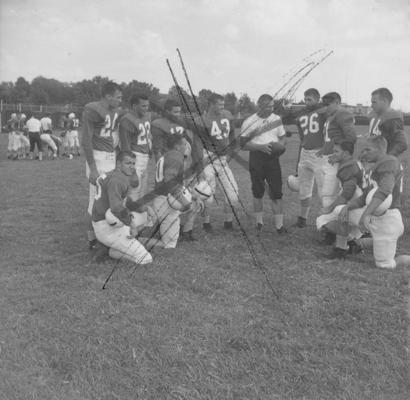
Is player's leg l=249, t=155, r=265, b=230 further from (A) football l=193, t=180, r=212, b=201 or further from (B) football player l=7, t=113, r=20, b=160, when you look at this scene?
(B) football player l=7, t=113, r=20, b=160

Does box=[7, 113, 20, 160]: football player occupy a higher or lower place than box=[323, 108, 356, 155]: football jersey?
lower

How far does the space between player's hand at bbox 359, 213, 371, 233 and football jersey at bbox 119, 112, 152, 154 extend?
3.07 meters

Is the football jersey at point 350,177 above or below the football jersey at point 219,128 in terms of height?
below

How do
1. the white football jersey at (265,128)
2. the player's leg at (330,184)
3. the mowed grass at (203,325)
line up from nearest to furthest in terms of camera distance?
the mowed grass at (203,325)
the player's leg at (330,184)
the white football jersey at (265,128)

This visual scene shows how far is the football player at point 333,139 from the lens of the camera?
18.7ft

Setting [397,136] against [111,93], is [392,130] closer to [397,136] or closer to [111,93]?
[397,136]

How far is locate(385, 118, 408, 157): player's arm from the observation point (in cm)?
535

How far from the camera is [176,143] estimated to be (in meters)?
5.63

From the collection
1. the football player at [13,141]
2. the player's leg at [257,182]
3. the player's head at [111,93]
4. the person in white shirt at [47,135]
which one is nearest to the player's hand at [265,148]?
the player's leg at [257,182]

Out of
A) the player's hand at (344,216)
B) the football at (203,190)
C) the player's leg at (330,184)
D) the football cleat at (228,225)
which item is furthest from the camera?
the football cleat at (228,225)

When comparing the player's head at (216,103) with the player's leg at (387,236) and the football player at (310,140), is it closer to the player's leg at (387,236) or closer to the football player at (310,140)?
the football player at (310,140)

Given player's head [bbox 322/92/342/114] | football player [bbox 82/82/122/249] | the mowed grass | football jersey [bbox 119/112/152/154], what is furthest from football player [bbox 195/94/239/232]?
player's head [bbox 322/92/342/114]

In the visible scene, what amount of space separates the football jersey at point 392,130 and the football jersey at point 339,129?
30 cm

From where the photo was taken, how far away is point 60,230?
262 inches
